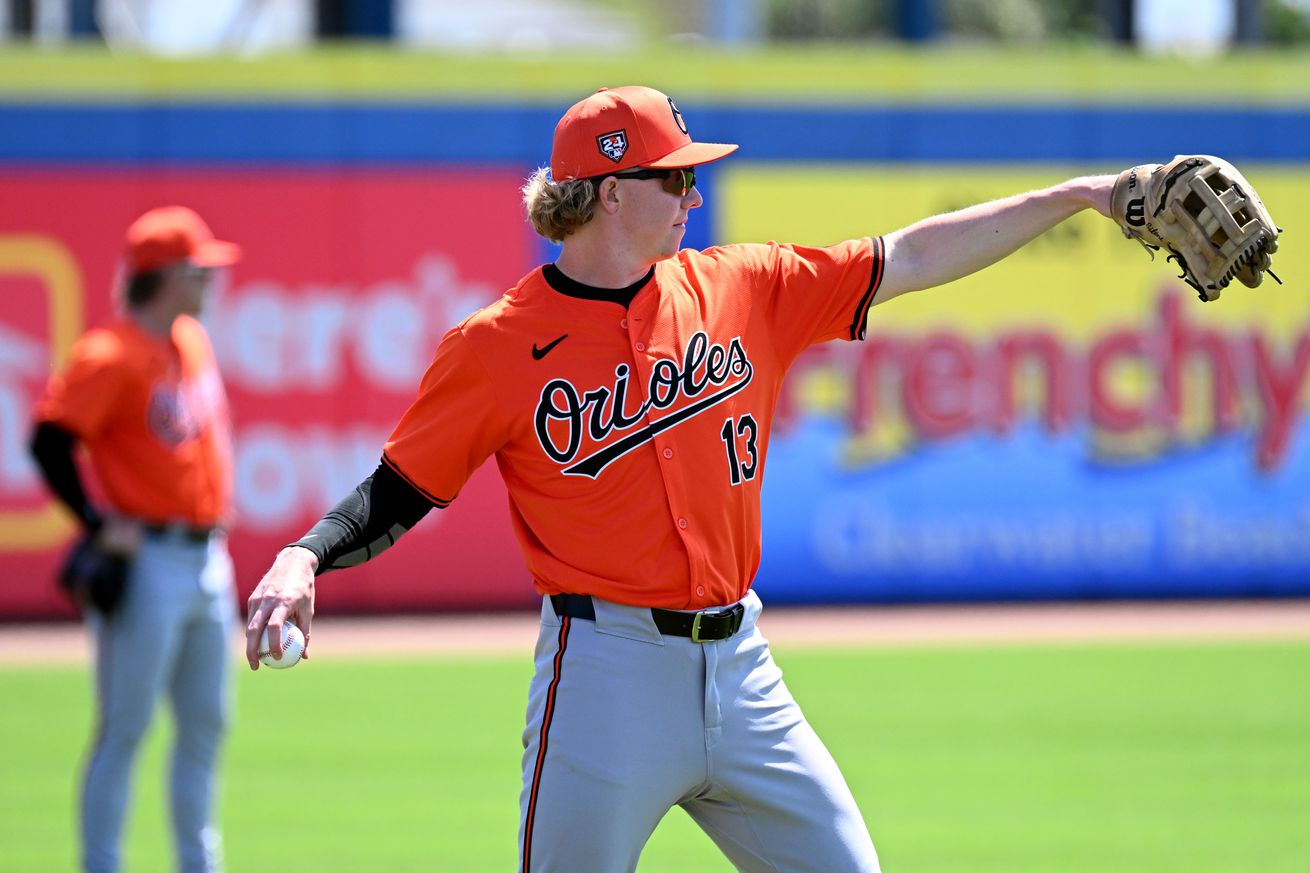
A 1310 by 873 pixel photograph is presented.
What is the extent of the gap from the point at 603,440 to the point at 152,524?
9.92ft

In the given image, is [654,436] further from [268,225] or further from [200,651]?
[268,225]

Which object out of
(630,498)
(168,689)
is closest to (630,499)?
(630,498)

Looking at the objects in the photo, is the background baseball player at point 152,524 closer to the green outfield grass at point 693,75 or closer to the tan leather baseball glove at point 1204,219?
the tan leather baseball glove at point 1204,219

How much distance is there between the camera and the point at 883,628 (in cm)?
1436

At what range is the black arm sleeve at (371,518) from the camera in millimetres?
3854

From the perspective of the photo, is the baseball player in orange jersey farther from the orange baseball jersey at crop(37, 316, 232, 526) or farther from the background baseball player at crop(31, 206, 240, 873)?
the orange baseball jersey at crop(37, 316, 232, 526)

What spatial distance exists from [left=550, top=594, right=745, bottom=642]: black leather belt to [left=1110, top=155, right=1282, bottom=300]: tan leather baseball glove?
1247 millimetres

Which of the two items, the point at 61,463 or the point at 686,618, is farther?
the point at 61,463

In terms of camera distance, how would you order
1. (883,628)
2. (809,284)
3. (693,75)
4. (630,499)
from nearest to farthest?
(630,499) → (809,284) → (883,628) → (693,75)

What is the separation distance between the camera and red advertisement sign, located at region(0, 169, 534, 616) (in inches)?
575

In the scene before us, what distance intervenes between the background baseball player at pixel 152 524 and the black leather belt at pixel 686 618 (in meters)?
2.79

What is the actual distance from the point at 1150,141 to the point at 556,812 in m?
13.3

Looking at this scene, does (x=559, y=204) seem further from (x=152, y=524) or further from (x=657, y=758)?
(x=152, y=524)

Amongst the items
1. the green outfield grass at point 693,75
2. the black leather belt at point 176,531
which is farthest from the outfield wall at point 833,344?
the black leather belt at point 176,531
